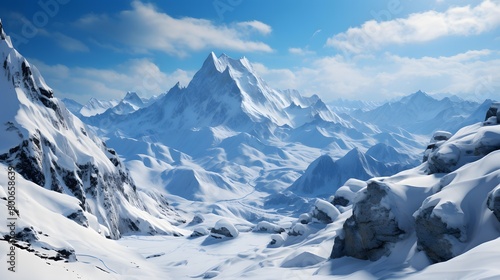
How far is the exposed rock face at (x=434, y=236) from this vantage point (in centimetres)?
1972

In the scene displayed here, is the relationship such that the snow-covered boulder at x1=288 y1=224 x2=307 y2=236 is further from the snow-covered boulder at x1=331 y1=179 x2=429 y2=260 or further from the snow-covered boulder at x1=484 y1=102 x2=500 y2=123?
the snow-covered boulder at x1=484 y1=102 x2=500 y2=123

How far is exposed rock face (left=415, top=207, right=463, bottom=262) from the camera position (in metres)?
19.7

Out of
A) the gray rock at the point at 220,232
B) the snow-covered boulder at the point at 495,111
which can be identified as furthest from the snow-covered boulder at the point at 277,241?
the snow-covered boulder at the point at 495,111

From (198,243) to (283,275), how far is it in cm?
2805

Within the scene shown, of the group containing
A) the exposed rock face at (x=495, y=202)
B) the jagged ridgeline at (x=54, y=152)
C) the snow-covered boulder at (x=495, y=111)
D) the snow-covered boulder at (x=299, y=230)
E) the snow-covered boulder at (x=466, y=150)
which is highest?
the jagged ridgeline at (x=54, y=152)

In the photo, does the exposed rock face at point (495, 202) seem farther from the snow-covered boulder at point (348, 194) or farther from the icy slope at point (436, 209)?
the snow-covered boulder at point (348, 194)

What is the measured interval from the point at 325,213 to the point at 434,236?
2216cm

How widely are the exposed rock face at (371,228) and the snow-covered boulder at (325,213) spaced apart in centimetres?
1472

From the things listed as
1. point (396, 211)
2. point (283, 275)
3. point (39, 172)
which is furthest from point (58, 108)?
point (396, 211)

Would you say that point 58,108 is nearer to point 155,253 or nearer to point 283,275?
point 155,253

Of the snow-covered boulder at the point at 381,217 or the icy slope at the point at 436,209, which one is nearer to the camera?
the icy slope at the point at 436,209

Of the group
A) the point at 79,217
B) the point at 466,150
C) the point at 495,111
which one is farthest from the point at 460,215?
the point at 79,217

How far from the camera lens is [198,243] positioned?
5250 cm

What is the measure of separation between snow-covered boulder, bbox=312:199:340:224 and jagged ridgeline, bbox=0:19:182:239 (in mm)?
29153
